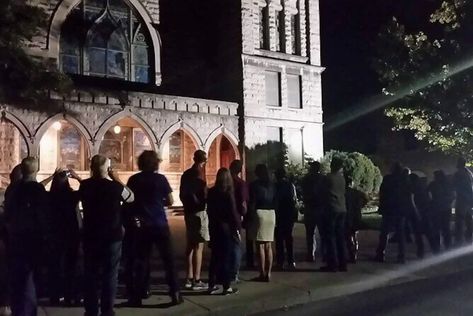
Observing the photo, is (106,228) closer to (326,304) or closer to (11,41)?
(326,304)

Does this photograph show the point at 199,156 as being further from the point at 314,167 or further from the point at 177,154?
the point at 177,154

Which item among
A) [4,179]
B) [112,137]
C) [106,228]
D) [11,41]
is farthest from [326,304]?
[112,137]

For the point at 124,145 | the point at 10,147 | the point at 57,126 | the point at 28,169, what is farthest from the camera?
the point at 124,145

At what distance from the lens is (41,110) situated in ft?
57.5

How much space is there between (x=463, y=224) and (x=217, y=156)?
1457 cm

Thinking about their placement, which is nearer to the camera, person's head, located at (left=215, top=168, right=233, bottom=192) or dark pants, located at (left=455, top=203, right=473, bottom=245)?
person's head, located at (left=215, top=168, right=233, bottom=192)

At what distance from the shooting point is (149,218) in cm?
643

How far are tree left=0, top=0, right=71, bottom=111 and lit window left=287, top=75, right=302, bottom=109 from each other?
12286 millimetres

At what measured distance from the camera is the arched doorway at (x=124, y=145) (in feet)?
71.1

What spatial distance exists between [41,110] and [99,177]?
41.8 feet

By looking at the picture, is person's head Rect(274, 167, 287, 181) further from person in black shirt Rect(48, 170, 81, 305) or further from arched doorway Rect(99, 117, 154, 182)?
arched doorway Rect(99, 117, 154, 182)

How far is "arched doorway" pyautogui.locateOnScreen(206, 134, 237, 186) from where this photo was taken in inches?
974

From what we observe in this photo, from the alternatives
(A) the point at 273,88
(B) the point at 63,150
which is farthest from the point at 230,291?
(A) the point at 273,88

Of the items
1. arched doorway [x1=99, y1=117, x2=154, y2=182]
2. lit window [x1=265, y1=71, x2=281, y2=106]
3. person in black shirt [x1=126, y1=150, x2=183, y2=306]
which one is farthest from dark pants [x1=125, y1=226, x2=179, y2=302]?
lit window [x1=265, y1=71, x2=281, y2=106]
